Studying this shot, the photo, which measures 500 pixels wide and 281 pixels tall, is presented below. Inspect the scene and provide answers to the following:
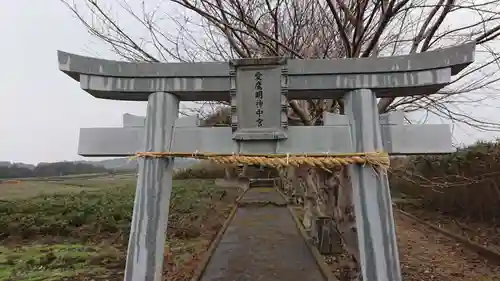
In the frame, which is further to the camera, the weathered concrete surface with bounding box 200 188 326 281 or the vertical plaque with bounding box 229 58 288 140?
the weathered concrete surface with bounding box 200 188 326 281

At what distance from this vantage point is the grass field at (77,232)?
6.68 meters

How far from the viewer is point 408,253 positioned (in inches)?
311

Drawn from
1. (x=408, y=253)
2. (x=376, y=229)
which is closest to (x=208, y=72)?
(x=376, y=229)

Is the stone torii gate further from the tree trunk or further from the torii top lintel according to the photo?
the tree trunk

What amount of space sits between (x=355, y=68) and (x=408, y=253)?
646 centimetres

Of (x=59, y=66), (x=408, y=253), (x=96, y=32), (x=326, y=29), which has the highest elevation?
(x=326, y=29)

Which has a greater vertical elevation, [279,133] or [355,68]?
[355,68]

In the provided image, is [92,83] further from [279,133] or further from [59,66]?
[279,133]

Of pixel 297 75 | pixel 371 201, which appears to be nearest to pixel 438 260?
pixel 371 201

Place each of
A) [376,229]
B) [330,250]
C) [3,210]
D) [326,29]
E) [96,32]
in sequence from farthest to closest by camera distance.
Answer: [3,210], [330,250], [326,29], [96,32], [376,229]

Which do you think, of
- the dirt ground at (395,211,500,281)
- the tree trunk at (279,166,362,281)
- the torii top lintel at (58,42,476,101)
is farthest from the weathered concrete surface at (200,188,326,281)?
the torii top lintel at (58,42,476,101)

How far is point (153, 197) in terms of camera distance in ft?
9.01

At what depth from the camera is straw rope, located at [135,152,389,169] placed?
2588mm

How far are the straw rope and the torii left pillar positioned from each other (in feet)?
1.06
